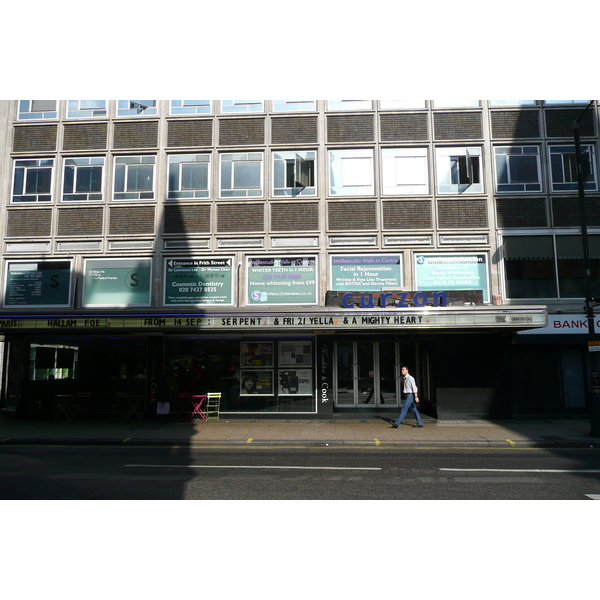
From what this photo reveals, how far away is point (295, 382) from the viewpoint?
1544cm

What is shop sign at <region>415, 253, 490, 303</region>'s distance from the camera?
1543cm

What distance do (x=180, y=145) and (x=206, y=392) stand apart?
8.64 meters

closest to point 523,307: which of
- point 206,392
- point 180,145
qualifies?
point 206,392

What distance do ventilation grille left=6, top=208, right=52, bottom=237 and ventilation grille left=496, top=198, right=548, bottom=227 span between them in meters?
15.5

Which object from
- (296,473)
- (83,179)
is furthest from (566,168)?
(83,179)

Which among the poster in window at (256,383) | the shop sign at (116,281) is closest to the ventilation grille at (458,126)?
the poster in window at (256,383)

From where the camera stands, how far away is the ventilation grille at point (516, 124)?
1609 cm

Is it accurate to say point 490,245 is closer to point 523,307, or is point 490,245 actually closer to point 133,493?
point 523,307

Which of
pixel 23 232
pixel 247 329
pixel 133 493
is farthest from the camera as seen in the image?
pixel 23 232

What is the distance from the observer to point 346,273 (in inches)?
617

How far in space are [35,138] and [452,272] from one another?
15.5 m

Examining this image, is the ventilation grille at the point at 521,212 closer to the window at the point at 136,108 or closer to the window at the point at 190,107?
the window at the point at 190,107

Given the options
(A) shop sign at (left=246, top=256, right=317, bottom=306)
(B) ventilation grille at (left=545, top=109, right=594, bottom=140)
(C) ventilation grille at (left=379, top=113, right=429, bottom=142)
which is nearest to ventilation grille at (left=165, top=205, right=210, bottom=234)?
(A) shop sign at (left=246, top=256, right=317, bottom=306)

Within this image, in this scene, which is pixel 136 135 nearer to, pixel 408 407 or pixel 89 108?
pixel 89 108
